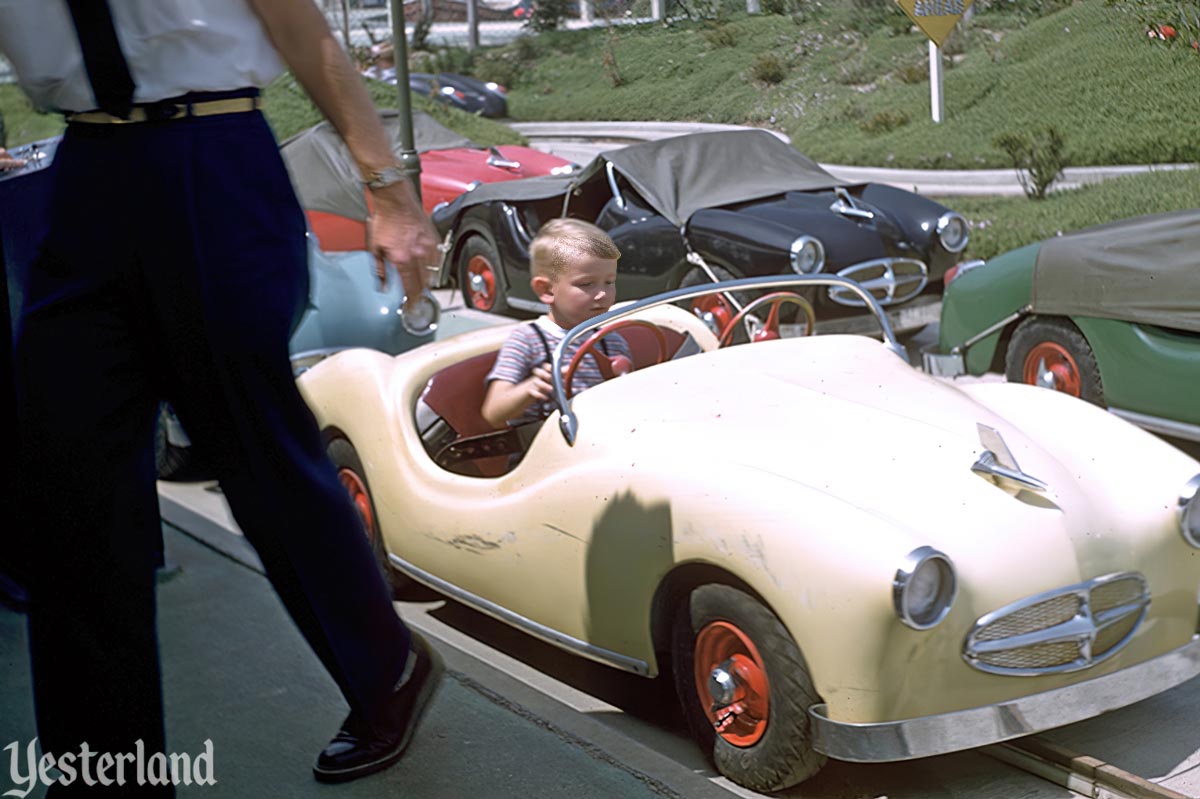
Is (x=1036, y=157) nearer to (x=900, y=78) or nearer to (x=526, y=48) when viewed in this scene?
(x=900, y=78)

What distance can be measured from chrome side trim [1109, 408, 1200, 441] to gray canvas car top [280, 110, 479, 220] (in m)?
6.08

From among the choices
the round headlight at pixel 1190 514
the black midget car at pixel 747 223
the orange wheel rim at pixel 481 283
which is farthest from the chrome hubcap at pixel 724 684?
the orange wheel rim at pixel 481 283

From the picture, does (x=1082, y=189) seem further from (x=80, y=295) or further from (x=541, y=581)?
(x=80, y=295)

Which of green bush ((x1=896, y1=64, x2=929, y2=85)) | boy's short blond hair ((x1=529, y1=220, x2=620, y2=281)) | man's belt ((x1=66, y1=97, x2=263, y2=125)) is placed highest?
man's belt ((x1=66, y1=97, x2=263, y2=125))

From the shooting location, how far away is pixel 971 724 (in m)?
2.69

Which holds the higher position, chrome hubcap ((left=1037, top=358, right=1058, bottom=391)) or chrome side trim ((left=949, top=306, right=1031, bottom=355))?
chrome side trim ((left=949, top=306, right=1031, bottom=355))

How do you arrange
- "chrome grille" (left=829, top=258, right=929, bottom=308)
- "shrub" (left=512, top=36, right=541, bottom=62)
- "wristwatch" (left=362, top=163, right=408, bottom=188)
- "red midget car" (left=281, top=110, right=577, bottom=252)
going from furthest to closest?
"red midget car" (left=281, top=110, right=577, bottom=252) → "shrub" (left=512, top=36, right=541, bottom=62) → "chrome grille" (left=829, top=258, right=929, bottom=308) → "wristwatch" (left=362, top=163, right=408, bottom=188)

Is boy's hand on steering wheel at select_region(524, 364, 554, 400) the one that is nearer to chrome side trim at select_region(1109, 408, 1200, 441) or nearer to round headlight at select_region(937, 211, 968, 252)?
chrome side trim at select_region(1109, 408, 1200, 441)

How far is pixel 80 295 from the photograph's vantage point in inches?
80.0

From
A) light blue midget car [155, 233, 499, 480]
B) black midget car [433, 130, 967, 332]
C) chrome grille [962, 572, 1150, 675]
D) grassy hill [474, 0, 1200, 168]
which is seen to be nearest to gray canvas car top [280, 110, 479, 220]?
black midget car [433, 130, 967, 332]

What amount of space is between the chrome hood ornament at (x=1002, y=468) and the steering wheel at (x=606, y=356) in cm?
102

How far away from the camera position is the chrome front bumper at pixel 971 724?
104 inches

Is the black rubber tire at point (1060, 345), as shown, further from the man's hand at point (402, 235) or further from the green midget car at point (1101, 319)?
the man's hand at point (402, 235)

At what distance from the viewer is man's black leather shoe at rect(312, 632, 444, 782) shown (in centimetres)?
242
